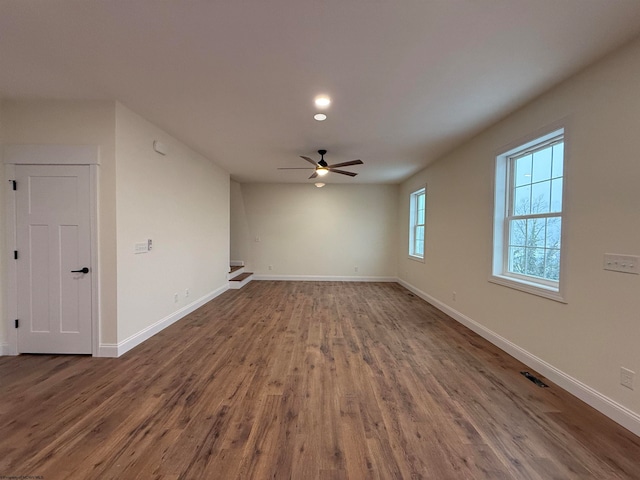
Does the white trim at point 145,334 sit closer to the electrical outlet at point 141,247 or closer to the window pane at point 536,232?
the electrical outlet at point 141,247

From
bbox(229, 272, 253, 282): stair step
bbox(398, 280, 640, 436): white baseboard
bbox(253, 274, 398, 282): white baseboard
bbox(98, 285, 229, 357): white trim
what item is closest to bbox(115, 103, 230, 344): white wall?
bbox(98, 285, 229, 357): white trim

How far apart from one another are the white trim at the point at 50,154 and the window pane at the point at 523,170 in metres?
4.60

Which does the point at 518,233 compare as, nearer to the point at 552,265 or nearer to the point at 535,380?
the point at 552,265

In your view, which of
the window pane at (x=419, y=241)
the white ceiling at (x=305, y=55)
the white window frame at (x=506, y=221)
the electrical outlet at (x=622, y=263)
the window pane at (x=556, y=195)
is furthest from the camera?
the window pane at (x=419, y=241)

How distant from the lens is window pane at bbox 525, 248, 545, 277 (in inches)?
113

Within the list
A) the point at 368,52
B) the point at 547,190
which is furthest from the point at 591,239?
the point at 368,52

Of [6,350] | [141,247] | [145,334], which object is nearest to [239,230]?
[141,247]

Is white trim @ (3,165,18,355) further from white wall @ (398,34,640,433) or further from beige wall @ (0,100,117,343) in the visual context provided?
white wall @ (398,34,640,433)

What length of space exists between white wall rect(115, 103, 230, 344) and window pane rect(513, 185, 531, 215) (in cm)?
439

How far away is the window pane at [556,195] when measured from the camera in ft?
8.60

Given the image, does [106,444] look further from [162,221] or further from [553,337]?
[553,337]

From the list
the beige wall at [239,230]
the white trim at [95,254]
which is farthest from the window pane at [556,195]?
the beige wall at [239,230]

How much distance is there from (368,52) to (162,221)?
318 centimetres

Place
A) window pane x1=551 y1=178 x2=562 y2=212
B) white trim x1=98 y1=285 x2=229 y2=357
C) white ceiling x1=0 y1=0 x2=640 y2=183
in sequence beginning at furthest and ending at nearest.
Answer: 1. white trim x1=98 y1=285 x2=229 y2=357
2. window pane x1=551 y1=178 x2=562 y2=212
3. white ceiling x1=0 y1=0 x2=640 y2=183
